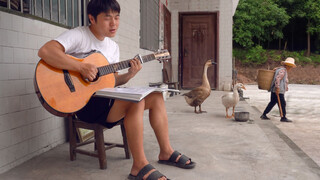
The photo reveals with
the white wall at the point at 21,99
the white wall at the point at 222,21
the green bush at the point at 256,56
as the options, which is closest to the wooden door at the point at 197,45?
the white wall at the point at 222,21

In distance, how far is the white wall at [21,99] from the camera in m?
2.22

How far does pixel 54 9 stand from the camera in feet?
9.65

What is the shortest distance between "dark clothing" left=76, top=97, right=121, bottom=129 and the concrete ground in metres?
0.40

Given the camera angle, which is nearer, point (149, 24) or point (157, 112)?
point (157, 112)

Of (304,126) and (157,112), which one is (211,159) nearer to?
(157,112)

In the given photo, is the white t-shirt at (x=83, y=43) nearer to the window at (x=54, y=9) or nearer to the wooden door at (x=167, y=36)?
the window at (x=54, y=9)

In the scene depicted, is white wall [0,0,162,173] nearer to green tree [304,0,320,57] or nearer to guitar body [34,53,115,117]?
guitar body [34,53,115,117]

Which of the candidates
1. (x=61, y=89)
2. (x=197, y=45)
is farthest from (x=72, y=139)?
(x=197, y=45)

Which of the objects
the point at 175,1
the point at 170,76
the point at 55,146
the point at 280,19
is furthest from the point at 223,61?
the point at 280,19

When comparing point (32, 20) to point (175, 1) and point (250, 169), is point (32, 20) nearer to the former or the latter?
point (250, 169)

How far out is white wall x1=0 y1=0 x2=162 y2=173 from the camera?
2221mm

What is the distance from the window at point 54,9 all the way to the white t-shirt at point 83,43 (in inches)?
22.3

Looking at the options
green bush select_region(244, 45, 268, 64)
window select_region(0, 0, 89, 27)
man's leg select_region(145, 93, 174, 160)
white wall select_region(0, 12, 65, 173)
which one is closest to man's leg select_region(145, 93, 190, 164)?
man's leg select_region(145, 93, 174, 160)

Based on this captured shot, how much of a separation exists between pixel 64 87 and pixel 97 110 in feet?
0.96
